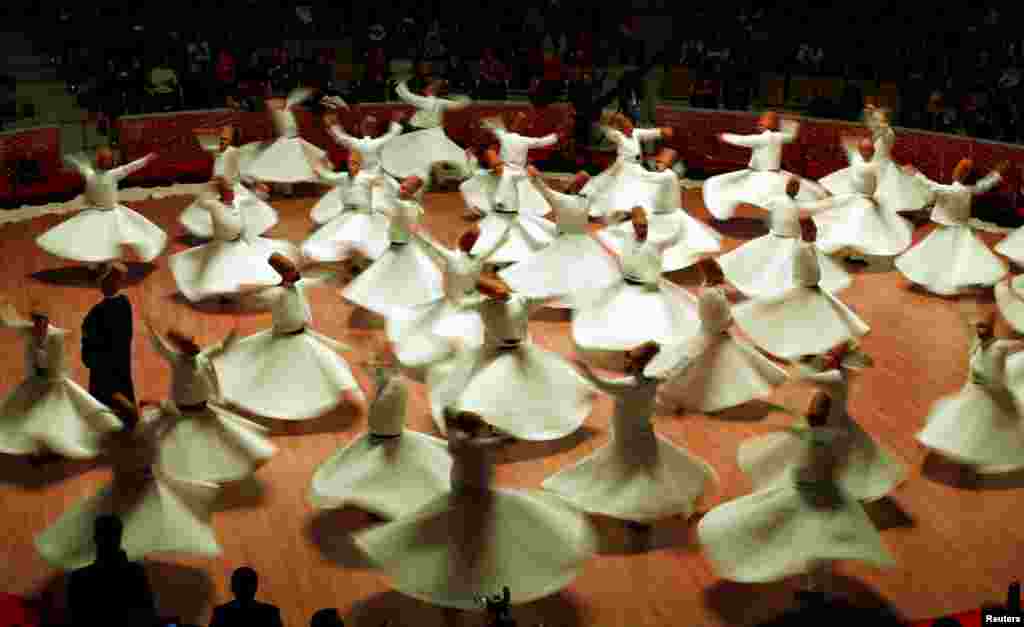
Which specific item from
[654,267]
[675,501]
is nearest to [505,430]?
[675,501]

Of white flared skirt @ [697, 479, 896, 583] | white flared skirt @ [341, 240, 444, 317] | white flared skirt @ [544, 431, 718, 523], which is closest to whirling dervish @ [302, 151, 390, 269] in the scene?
white flared skirt @ [341, 240, 444, 317]

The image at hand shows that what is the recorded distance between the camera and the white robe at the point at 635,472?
258 inches

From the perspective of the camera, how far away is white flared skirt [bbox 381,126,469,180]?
13.8 meters

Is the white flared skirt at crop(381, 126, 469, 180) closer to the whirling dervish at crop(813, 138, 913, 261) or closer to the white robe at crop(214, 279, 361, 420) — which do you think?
the whirling dervish at crop(813, 138, 913, 261)

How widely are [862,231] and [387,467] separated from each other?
658cm

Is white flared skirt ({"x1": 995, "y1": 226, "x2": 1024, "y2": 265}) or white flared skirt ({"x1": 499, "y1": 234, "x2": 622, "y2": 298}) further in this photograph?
white flared skirt ({"x1": 995, "y1": 226, "x2": 1024, "y2": 265})

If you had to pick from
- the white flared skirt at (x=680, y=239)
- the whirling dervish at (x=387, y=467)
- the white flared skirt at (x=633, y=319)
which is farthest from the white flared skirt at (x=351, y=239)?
the whirling dervish at (x=387, y=467)

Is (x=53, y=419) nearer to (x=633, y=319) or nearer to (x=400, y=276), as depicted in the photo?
(x=400, y=276)

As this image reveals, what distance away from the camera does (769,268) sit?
10.4m

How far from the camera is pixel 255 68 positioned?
16.9 m

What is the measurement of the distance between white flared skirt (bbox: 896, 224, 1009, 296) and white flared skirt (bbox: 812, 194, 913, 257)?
577 millimetres

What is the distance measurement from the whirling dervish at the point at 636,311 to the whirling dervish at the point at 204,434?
2.88 meters

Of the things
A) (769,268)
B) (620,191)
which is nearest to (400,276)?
(769,268)

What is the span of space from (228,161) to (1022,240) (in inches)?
300
